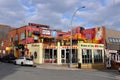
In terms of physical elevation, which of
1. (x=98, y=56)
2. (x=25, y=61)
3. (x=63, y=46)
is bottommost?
(x=25, y=61)

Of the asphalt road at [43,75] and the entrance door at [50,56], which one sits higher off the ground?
the entrance door at [50,56]

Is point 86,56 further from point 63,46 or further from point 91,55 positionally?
point 63,46

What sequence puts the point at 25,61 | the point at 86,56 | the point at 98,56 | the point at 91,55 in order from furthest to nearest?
1. the point at 98,56
2. the point at 91,55
3. the point at 86,56
4. the point at 25,61

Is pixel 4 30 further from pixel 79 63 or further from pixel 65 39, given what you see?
pixel 79 63

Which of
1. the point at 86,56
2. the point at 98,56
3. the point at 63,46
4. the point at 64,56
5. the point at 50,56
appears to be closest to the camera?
the point at 86,56

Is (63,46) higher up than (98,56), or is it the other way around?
(63,46)

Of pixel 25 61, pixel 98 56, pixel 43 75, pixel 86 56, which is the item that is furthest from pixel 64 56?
pixel 43 75

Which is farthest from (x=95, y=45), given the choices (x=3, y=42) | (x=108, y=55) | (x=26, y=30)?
(x=3, y=42)

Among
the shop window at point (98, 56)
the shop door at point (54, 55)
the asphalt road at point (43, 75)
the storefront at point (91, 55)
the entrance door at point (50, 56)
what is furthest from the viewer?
the shop window at point (98, 56)

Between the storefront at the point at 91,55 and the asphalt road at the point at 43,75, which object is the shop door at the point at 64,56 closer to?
the storefront at the point at 91,55

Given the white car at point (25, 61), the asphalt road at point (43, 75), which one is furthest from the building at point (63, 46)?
the asphalt road at point (43, 75)

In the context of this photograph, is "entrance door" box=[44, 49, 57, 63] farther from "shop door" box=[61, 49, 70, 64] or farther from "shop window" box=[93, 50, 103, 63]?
"shop window" box=[93, 50, 103, 63]

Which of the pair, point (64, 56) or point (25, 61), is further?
point (64, 56)

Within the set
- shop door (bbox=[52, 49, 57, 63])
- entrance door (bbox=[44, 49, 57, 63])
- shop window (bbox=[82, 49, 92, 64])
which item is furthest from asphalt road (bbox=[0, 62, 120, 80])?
entrance door (bbox=[44, 49, 57, 63])
